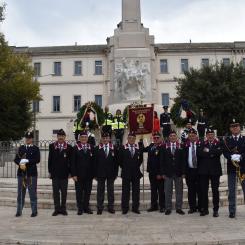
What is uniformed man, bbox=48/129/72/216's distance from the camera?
1071cm

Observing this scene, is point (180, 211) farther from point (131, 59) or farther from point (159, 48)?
point (159, 48)

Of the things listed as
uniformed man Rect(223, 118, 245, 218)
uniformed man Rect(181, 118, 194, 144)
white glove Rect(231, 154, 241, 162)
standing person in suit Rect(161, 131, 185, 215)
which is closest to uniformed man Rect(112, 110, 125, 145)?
uniformed man Rect(181, 118, 194, 144)

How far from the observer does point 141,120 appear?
41.9ft

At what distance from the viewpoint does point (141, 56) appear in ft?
94.3

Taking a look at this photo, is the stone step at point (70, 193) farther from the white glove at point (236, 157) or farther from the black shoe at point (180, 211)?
the white glove at point (236, 157)

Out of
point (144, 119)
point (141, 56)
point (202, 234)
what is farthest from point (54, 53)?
point (202, 234)

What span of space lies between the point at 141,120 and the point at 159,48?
164ft

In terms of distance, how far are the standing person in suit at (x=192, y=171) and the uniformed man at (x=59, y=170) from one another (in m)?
3.03

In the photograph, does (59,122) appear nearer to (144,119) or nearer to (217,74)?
(217,74)

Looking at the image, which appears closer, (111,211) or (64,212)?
(64,212)

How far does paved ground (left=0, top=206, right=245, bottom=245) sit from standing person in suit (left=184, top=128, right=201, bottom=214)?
54 centimetres

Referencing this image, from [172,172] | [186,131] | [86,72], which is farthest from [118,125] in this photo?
[86,72]

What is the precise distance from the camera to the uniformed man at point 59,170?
35.1 feet

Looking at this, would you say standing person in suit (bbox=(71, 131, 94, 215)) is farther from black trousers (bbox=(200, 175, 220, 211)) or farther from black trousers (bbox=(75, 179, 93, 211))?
black trousers (bbox=(200, 175, 220, 211))
